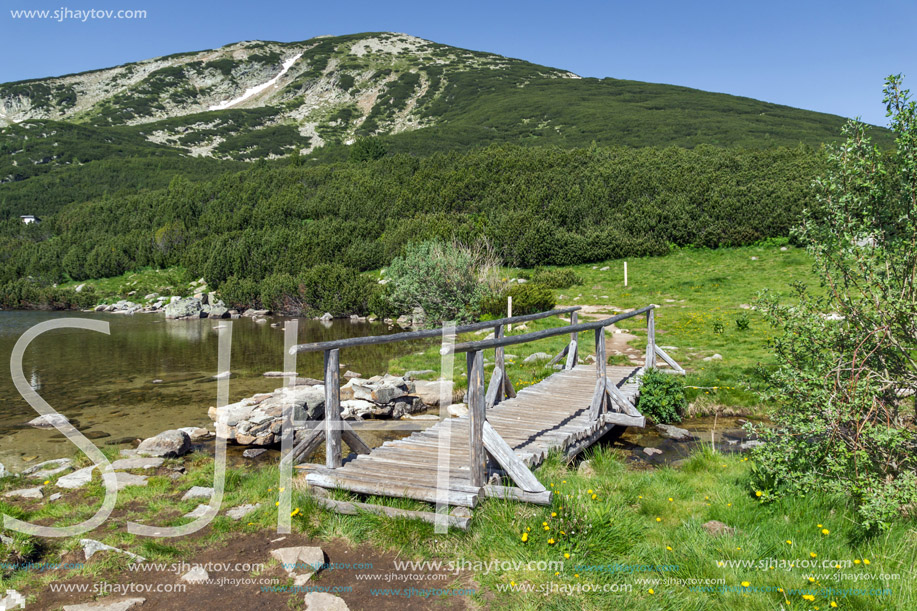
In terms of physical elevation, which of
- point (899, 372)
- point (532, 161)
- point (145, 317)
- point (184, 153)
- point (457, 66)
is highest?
point (457, 66)

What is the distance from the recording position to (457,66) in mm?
174500

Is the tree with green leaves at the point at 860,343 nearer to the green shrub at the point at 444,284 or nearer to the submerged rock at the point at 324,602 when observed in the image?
the submerged rock at the point at 324,602

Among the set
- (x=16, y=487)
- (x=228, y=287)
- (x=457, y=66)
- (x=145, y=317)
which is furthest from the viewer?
(x=457, y=66)

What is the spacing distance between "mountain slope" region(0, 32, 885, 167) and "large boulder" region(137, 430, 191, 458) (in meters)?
77.0

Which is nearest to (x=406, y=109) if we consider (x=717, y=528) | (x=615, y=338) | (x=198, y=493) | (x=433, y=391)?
(x=615, y=338)

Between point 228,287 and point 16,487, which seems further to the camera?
point 228,287

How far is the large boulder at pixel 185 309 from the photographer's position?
43.3 metres

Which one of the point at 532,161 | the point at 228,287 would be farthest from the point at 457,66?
the point at 228,287

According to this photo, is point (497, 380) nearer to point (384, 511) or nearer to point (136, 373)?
point (384, 511)

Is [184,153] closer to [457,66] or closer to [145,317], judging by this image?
[457,66]

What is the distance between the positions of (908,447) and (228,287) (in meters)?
47.0

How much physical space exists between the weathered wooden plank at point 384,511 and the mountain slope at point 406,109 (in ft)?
257

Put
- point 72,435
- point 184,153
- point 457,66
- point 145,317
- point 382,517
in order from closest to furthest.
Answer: point 382,517, point 72,435, point 145,317, point 184,153, point 457,66

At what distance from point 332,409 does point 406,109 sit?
154 meters
